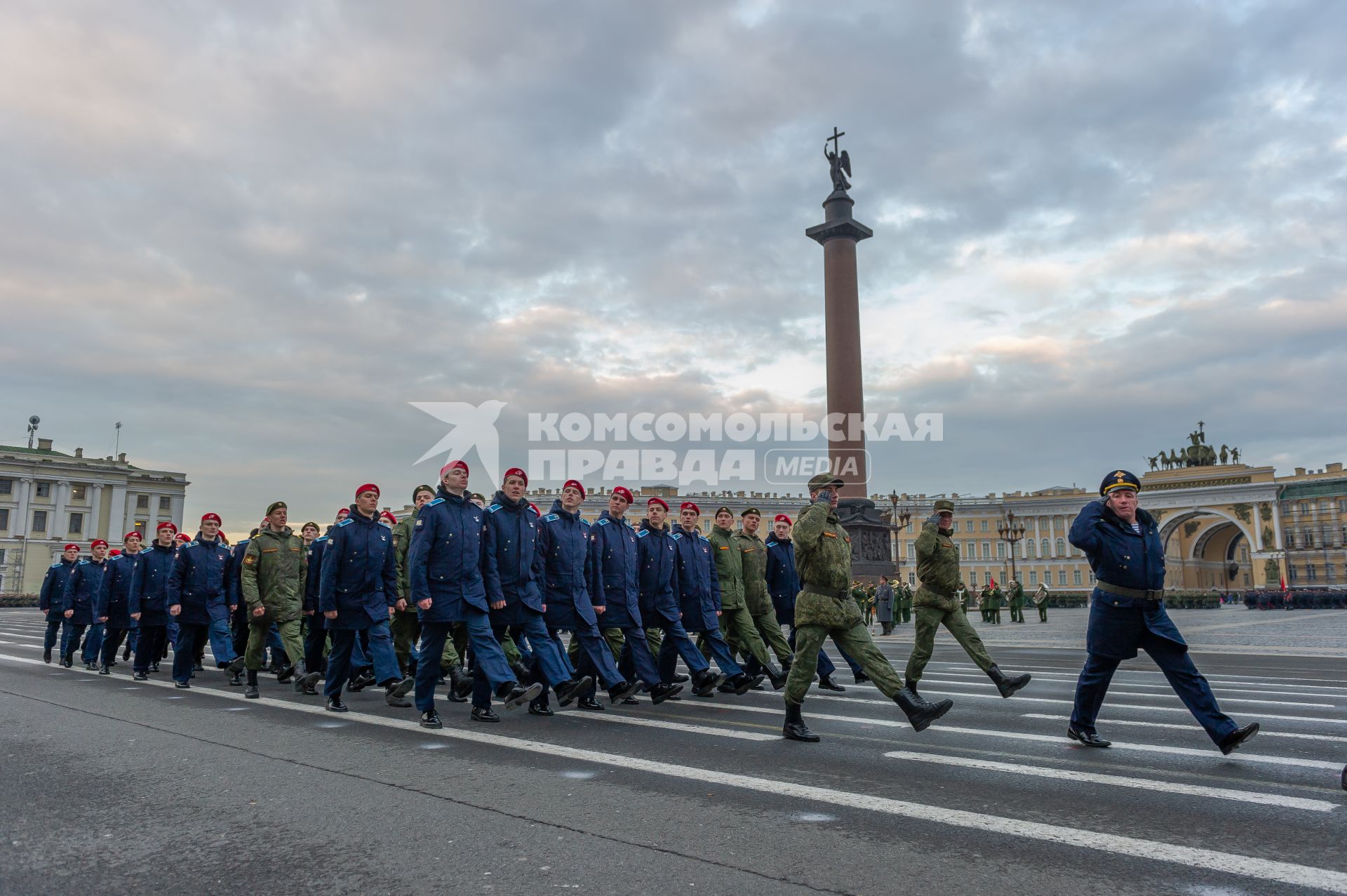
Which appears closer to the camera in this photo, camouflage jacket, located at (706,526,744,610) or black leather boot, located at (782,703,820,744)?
black leather boot, located at (782,703,820,744)

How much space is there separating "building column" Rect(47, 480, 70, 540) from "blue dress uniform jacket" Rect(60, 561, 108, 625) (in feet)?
293

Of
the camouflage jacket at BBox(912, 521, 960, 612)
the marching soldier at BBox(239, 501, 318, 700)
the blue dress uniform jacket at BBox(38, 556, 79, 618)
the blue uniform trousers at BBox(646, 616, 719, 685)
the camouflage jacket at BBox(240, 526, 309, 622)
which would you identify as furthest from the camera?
the blue dress uniform jacket at BBox(38, 556, 79, 618)

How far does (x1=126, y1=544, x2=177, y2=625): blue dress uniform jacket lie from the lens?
1245 centimetres

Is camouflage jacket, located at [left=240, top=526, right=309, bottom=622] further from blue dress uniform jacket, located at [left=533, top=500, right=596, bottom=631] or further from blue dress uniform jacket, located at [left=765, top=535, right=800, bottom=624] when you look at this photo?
blue dress uniform jacket, located at [left=765, top=535, right=800, bottom=624]

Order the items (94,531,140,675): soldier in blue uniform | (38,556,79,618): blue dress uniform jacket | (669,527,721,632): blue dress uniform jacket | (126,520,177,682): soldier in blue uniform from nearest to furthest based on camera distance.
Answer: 1. (669,527,721,632): blue dress uniform jacket
2. (126,520,177,682): soldier in blue uniform
3. (94,531,140,675): soldier in blue uniform
4. (38,556,79,618): blue dress uniform jacket

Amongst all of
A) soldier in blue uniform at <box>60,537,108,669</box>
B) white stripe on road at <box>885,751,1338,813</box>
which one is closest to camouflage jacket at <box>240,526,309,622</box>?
soldier in blue uniform at <box>60,537,108,669</box>

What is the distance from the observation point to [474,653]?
7809 millimetres

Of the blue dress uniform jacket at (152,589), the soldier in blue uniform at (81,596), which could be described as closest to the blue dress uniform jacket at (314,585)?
the blue dress uniform jacket at (152,589)

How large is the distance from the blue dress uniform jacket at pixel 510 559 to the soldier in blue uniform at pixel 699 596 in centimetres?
213

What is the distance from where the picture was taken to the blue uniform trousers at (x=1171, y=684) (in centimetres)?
603

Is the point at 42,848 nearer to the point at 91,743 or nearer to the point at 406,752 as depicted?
the point at 406,752

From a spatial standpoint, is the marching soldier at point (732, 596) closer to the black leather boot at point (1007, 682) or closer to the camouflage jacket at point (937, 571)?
the camouflage jacket at point (937, 571)

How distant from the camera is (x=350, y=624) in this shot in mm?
9008

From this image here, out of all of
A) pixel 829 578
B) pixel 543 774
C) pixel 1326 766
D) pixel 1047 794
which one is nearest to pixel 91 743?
pixel 543 774
